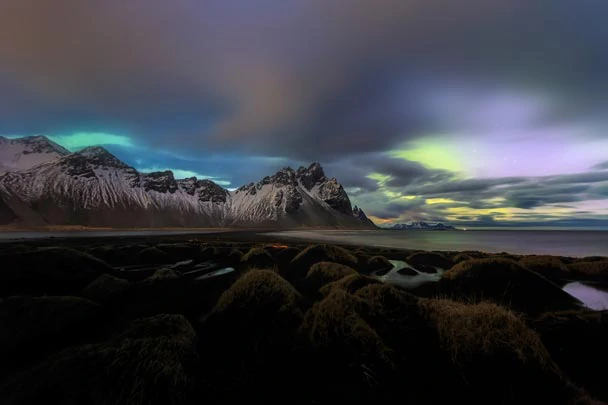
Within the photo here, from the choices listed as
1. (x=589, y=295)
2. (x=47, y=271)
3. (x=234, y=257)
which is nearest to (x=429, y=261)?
(x=589, y=295)

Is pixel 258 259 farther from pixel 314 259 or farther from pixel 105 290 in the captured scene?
pixel 105 290

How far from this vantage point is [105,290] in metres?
16.3

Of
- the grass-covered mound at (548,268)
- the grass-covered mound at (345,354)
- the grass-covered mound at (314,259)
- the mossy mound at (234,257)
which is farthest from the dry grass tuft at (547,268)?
the mossy mound at (234,257)

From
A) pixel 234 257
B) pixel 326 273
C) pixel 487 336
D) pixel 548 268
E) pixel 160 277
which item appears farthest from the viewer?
pixel 234 257

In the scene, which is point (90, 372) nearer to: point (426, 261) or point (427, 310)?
point (427, 310)

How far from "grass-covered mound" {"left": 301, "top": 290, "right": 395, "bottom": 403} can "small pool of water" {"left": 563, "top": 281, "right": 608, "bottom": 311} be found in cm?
1595

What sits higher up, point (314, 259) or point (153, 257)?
point (314, 259)

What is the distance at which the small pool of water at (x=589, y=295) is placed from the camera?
56.8 feet

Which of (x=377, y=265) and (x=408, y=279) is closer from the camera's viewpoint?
(x=408, y=279)

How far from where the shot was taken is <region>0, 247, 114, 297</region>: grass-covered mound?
16.8 meters

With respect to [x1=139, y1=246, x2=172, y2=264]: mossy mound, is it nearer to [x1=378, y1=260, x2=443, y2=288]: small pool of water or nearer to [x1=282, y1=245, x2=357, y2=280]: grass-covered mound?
[x1=282, y1=245, x2=357, y2=280]: grass-covered mound

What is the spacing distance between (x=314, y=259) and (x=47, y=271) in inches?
826

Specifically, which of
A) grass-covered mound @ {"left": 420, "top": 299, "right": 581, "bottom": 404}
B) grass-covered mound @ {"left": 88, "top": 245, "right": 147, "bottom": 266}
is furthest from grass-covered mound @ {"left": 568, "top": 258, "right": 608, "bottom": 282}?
grass-covered mound @ {"left": 88, "top": 245, "right": 147, "bottom": 266}

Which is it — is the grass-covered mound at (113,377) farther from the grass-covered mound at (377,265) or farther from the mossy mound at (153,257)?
the mossy mound at (153,257)
